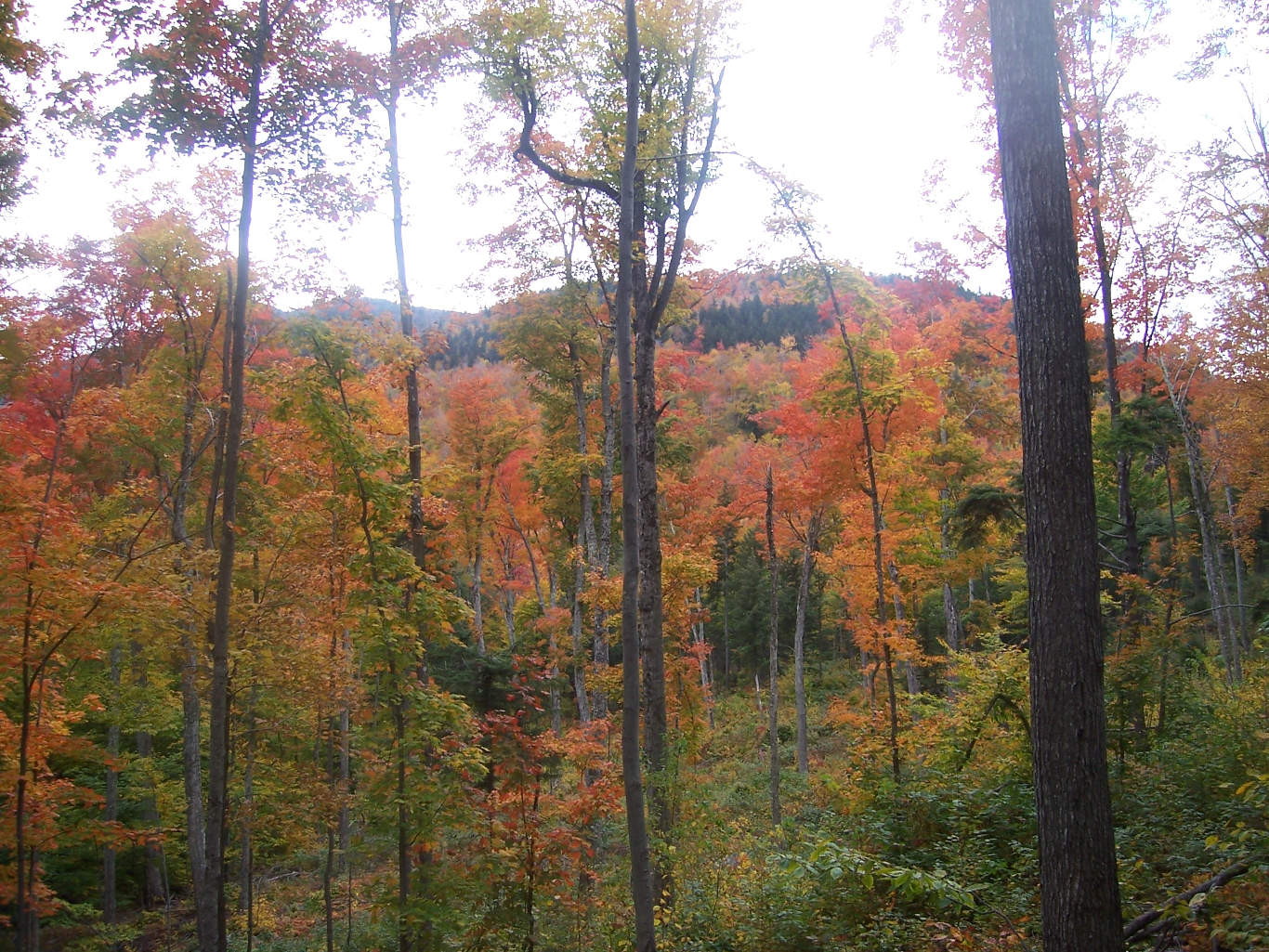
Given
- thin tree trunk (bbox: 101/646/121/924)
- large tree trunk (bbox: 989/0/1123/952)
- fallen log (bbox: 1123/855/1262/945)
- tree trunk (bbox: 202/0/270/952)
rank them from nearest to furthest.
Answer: large tree trunk (bbox: 989/0/1123/952) → fallen log (bbox: 1123/855/1262/945) → tree trunk (bbox: 202/0/270/952) → thin tree trunk (bbox: 101/646/121/924)

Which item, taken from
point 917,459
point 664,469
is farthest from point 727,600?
point 917,459

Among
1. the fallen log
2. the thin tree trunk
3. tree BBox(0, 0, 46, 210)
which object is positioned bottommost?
the thin tree trunk

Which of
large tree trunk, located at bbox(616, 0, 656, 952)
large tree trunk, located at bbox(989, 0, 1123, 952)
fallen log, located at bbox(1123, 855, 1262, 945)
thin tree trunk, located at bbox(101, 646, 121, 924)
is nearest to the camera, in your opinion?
large tree trunk, located at bbox(989, 0, 1123, 952)

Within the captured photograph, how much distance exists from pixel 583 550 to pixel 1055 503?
1186cm

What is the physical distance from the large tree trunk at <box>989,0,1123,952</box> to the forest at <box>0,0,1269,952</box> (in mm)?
25


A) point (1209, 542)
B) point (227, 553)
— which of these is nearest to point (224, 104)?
point (227, 553)

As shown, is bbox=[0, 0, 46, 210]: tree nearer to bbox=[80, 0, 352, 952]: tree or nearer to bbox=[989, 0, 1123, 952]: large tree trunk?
bbox=[80, 0, 352, 952]: tree

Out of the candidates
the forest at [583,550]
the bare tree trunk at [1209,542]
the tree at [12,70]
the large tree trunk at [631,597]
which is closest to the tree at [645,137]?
the forest at [583,550]

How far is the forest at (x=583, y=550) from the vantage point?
5355mm

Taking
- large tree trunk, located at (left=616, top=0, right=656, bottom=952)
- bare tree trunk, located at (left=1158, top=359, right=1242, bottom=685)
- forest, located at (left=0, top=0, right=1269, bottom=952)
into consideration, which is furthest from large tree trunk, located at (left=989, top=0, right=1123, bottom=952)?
bare tree trunk, located at (left=1158, top=359, right=1242, bottom=685)

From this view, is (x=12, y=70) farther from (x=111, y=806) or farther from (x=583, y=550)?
(x=111, y=806)

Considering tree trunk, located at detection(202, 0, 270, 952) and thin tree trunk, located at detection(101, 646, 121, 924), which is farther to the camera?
thin tree trunk, located at detection(101, 646, 121, 924)

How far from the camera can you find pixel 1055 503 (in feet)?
13.2

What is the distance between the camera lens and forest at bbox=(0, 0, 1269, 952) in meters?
5.36
